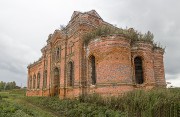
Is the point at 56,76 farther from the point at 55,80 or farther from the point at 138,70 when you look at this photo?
the point at 138,70

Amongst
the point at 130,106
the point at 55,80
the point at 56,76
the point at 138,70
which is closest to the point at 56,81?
the point at 55,80

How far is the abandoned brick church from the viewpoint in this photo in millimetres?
14148

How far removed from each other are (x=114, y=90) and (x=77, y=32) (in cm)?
692

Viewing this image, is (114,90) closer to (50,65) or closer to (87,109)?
(87,109)

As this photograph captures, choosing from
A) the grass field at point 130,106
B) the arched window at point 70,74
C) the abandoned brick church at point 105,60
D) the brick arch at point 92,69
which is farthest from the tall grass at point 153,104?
the arched window at point 70,74

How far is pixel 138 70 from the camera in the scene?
15992mm

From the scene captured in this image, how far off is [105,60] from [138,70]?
11.6 ft

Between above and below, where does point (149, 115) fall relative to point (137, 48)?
below

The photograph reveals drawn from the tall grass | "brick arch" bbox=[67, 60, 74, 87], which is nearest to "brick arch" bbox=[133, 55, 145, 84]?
the tall grass

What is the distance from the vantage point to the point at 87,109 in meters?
12.0

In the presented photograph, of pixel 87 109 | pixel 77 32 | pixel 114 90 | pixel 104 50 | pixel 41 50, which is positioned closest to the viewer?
pixel 87 109

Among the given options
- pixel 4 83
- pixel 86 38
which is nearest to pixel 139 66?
pixel 86 38

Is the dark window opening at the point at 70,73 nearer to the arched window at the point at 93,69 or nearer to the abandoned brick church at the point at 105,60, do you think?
the abandoned brick church at the point at 105,60

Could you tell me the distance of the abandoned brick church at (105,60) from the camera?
14148 mm
